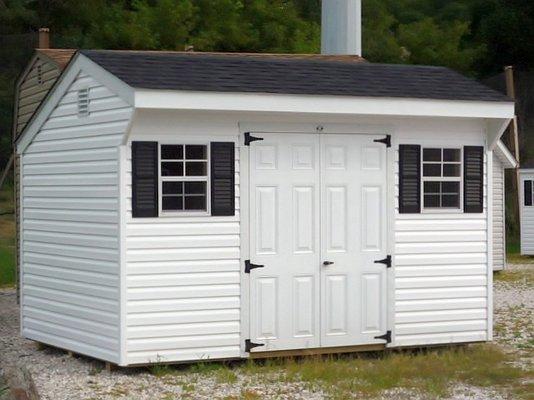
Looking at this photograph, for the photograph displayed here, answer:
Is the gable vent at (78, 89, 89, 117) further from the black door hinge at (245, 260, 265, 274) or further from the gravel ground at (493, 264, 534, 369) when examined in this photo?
the gravel ground at (493, 264, 534, 369)

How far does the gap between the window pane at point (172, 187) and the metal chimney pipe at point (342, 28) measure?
10.2 metres

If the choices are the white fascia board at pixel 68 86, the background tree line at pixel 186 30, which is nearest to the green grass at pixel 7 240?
the background tree line at pixel 186 30

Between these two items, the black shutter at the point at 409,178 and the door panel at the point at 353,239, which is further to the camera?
the black shutter at the point at 409,178

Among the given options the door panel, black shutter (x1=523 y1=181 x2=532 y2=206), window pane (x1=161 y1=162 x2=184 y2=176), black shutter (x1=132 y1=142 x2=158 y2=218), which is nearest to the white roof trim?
black shutter (x1=523 y1=181 x2=532 y2=206)

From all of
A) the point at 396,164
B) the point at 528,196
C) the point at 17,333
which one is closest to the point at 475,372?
the point at 396,164

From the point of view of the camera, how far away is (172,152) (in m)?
12.0

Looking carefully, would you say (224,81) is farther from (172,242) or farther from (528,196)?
(528,196)

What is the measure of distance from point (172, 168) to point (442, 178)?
118 inches

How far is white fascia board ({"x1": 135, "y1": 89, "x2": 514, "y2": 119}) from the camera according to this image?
1158cm

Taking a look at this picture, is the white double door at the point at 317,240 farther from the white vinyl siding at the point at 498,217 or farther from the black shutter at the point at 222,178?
the white vinyl siding at the point at 498,217

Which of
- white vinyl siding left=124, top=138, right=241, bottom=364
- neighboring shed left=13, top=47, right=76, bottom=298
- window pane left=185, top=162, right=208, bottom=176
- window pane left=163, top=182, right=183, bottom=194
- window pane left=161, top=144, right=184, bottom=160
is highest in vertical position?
neighboring shed left=13, top=47, right=76, bottom=298

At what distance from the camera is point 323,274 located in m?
12.6

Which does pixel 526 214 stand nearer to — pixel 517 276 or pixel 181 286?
pixel 517 276

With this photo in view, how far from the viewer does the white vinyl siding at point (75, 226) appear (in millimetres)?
11922
